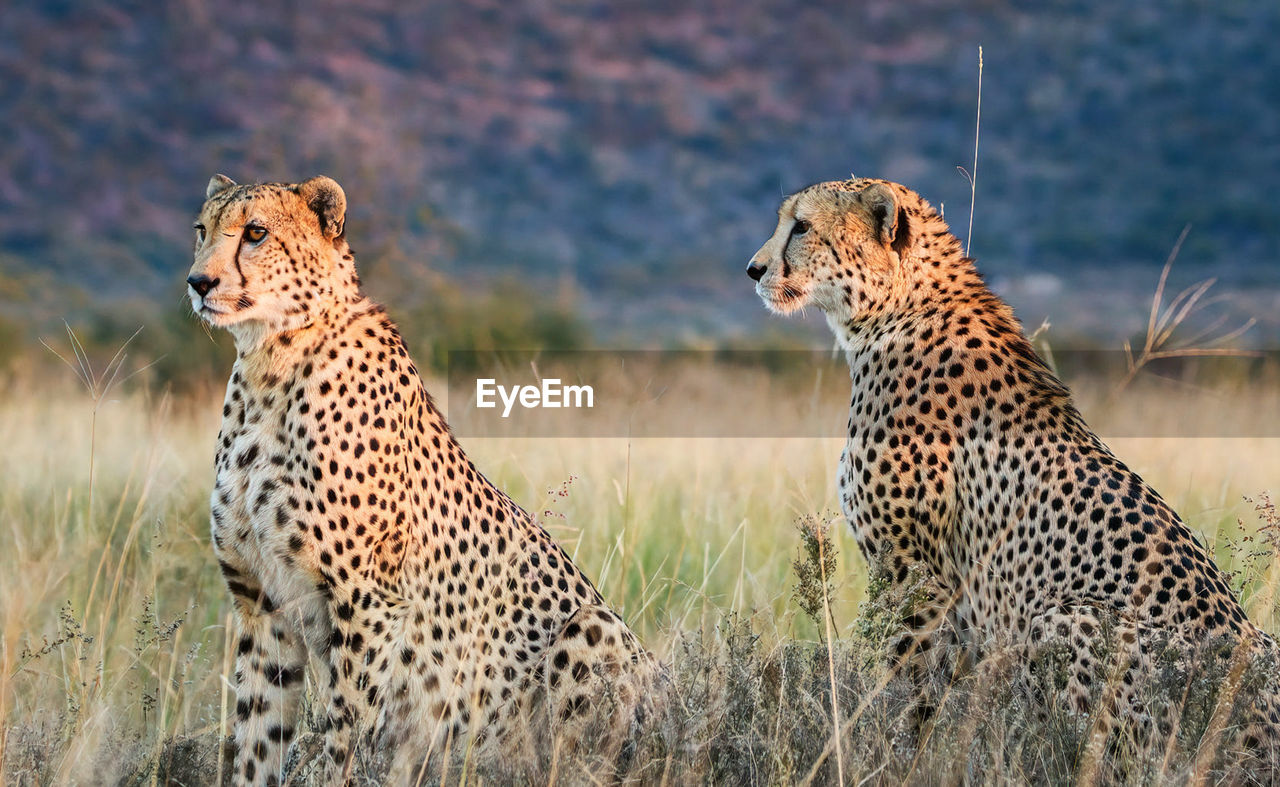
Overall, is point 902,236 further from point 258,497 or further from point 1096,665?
point 258,497

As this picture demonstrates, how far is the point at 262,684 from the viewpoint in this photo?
303 centimetres

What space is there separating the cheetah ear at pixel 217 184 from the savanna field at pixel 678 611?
36.6 inches

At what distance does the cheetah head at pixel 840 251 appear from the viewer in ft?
12.0

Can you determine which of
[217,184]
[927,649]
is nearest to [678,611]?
[927,649]

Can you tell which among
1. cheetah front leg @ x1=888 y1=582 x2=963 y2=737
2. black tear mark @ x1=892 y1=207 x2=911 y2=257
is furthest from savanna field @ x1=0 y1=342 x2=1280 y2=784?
black tear mark @ x1=892 y1=207 x2=911 y2=257

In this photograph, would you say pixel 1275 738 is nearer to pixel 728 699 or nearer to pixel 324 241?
pixel 728 699

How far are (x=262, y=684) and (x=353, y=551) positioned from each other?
0.43 metres

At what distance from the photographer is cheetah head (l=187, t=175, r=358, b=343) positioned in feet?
9.68

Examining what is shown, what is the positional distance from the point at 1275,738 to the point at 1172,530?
49 centimetres

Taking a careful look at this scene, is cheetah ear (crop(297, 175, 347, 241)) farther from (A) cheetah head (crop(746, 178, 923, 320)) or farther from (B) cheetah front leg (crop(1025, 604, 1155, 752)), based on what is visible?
(B) cheetah front leg (crop(1025, 604, 1155, 752))

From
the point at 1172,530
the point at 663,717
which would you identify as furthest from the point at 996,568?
the point at 663,717

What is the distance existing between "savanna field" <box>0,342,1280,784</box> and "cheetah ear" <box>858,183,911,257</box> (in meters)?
0.88

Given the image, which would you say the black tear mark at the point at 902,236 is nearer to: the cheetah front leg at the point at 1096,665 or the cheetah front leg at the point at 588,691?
the cheetah front leg at the point at 1096,665

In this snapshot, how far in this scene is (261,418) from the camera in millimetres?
3006
